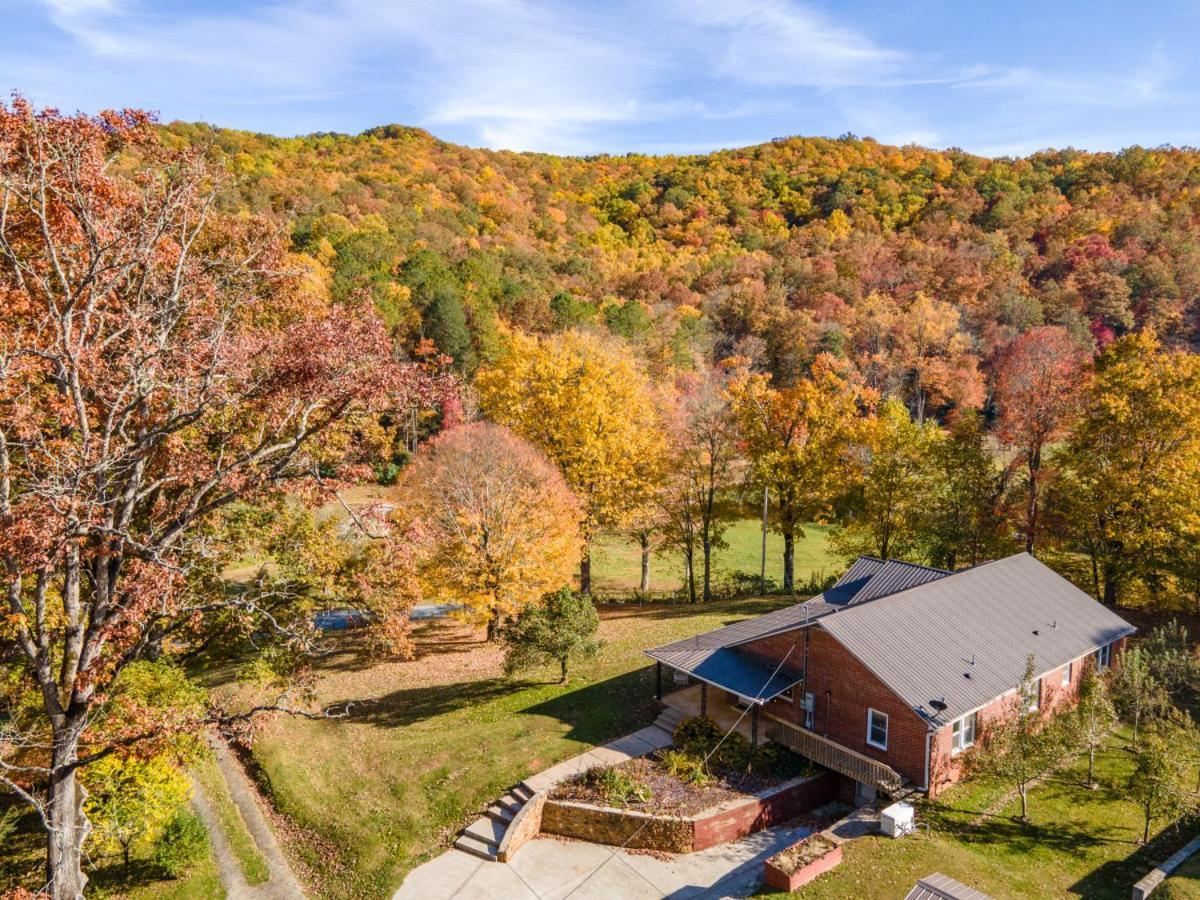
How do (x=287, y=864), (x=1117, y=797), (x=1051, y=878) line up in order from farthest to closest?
(x=1117, y=797), (x=287, y=864), (x=1051, y=878)

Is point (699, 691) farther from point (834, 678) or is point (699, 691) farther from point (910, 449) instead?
point (910, 449)

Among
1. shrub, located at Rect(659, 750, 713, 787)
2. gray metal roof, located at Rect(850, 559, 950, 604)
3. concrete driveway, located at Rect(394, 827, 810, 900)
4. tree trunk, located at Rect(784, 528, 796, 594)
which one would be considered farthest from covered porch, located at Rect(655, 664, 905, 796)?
tree trunk, located at Rect(784, 528, 796, 594)

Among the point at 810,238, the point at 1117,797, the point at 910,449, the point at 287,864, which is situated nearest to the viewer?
the point at 287,864

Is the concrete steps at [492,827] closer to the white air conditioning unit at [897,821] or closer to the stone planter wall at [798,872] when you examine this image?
the stone planter wall at [798,872]

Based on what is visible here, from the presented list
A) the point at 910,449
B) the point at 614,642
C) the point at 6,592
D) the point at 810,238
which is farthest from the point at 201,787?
the point at 810,238

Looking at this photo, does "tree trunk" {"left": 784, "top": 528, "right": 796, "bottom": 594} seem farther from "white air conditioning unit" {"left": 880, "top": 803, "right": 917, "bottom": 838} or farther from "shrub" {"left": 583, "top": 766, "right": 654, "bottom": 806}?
"shrub" {"left": 583, "top": 766, "right": 654, "bottom": 806}

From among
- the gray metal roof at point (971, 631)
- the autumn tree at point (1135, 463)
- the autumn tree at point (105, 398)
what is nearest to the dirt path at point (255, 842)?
the autumn tree at point (105, 398)

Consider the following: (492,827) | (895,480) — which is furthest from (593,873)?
(895,480)
